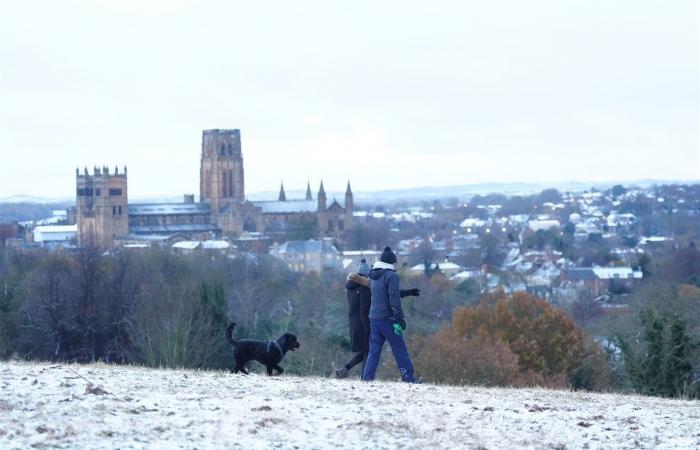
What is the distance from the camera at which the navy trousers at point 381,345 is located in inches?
618

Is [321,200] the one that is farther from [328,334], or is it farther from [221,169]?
[328,334]

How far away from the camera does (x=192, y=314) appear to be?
35.2 m

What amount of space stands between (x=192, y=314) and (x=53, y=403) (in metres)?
22.6

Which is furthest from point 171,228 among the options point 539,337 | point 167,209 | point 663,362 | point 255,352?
point 255,352

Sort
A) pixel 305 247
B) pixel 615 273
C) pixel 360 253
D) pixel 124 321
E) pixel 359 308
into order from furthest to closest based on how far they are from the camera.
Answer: pixel 360 253 → pixel 305 247 → pixel 615 273 → pixel 124 321 → pixel 359 308

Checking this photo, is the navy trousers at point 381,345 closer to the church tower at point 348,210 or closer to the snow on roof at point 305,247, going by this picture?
the snow on roof at point 305,247

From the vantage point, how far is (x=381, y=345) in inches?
623

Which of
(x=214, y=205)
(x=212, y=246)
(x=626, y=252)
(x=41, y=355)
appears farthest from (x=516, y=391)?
(x=214, y=205)

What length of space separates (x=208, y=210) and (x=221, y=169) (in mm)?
5293

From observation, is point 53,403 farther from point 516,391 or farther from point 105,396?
point 516,391

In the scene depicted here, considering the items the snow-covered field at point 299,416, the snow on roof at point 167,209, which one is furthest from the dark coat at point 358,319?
the snow on roof at point 167,209

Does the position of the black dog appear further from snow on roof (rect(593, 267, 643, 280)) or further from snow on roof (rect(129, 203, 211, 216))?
snow on roof (rect(129, 203, 211, 216))

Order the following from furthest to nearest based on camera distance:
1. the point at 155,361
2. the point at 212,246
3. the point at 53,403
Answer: the point at 212,246
the point at 155,361
the point at 53,403

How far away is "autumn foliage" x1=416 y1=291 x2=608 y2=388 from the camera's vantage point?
3173cm
